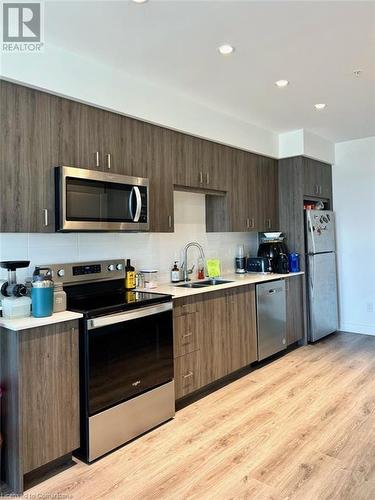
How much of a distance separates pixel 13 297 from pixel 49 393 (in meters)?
0.58

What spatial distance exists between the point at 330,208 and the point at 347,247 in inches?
23.0

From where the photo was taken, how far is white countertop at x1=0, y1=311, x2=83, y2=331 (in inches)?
75.2

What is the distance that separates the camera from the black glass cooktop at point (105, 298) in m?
2.29

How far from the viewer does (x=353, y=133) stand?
181 inches

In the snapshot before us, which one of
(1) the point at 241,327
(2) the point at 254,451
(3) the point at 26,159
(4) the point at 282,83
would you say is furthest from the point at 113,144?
(2) the point at 254,451

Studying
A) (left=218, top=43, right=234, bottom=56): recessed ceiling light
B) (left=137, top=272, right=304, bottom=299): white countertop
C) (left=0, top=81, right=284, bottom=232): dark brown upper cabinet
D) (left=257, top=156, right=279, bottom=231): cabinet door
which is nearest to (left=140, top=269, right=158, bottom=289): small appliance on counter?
(left=137, top=272, right=304, bottom=299): white countertop

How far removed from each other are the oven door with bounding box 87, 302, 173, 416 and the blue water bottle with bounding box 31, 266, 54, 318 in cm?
25

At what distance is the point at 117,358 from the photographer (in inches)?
91.6

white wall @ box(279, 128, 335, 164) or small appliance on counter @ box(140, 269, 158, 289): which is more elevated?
white wall @ box(279, 128, 335, 164)

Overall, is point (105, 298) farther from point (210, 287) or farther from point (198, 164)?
point (198, 164)

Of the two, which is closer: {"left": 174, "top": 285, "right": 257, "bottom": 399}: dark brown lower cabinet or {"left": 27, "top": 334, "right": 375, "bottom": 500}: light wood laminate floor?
{"left": 27, "top": 334, "right": 375, "bottom": 500}: light wood laminate floor

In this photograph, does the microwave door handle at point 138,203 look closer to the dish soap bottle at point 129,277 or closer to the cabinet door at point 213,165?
the dish soap bottle at point 129,277

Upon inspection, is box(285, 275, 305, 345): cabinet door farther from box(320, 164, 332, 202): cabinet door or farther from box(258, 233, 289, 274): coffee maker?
box(320, 164, 332, 202): cabinet door

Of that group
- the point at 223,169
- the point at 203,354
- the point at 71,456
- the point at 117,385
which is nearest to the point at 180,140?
the point at 223,169
